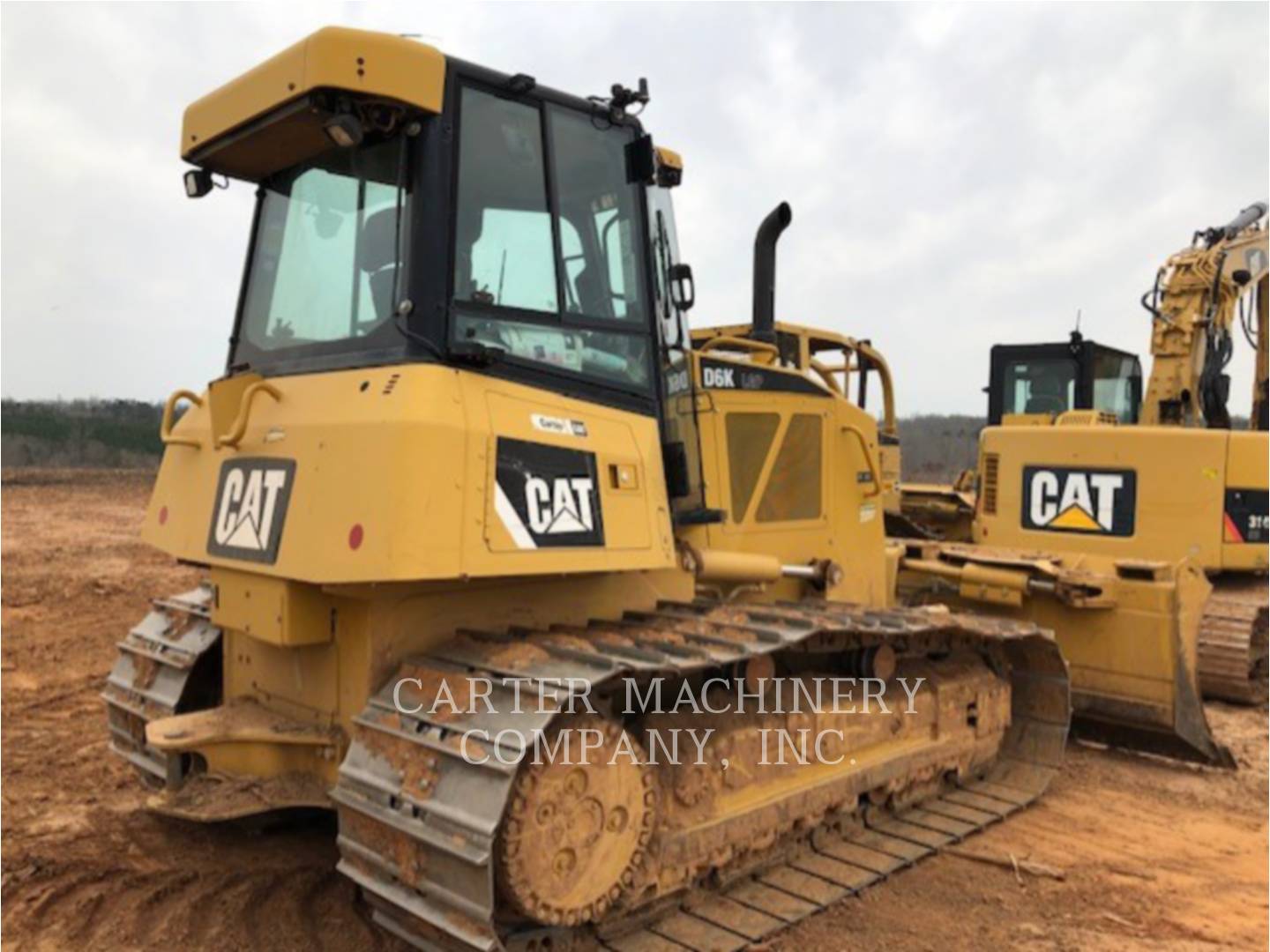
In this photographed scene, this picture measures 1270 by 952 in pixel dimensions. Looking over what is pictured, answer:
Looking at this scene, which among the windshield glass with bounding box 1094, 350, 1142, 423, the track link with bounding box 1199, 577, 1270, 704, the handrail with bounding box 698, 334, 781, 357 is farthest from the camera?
the windshield glass with bounding box 1094, 350, 1142, 423

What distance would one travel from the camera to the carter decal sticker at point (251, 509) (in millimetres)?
3324

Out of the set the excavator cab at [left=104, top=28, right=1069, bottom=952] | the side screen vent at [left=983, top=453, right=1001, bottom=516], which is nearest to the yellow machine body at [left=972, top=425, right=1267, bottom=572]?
the side screen vent at [left=983, top=453, right=1001, bottom=516]

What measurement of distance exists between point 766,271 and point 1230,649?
4.25m

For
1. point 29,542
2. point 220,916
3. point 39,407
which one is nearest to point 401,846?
point 220,916

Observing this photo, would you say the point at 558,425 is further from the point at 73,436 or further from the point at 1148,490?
the point at 73,436

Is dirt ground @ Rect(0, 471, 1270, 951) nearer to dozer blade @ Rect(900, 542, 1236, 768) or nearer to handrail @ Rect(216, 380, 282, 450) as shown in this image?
dozer blade @ Rect(900, 542, 1236, 768)

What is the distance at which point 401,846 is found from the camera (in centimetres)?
293

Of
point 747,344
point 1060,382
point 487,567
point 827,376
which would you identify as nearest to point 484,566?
point 487,567

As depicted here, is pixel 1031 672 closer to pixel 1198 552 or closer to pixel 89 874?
pixel 1198 552

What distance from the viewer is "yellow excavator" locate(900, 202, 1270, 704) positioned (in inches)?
290

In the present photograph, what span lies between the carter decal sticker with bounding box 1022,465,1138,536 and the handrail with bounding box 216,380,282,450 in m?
6.28

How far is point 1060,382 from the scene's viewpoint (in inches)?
417

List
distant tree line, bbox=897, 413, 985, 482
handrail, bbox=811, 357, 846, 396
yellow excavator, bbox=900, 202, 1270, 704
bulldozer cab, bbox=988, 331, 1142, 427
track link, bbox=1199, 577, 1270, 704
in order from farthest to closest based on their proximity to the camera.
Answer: distant tree line, bbox=897, 413, 985, 482, bulldozer cab, bbox=988, 331, 1142, 427, yellow excavator, bbox=900, 202, 1270, 704, track link, bbox=1199, 577, 1270, 704, handrail, bbox=811, 357, 846, 396

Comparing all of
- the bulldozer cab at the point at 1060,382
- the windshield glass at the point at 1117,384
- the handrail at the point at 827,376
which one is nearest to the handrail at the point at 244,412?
the handrail at the point at 827,376
